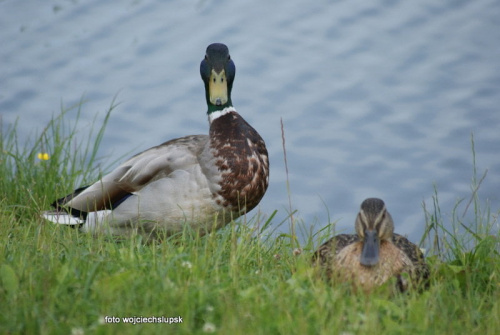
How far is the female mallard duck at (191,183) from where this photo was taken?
16.5ft

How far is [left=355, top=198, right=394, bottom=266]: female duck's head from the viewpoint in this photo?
12.6ft

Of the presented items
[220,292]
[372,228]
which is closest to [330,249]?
[372,228]

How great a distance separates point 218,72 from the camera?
5.30m

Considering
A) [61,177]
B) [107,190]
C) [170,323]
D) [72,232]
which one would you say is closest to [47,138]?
[61,177]

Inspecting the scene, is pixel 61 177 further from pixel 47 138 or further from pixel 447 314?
pixel 447 314

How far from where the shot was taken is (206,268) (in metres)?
3.75

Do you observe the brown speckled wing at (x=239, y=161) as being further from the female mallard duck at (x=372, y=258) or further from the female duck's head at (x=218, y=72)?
the female mallard duck at (x=372, y=258)

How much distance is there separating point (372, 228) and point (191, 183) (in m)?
1.47

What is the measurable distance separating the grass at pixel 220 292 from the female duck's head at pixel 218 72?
115 centimetres

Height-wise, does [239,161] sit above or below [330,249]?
above

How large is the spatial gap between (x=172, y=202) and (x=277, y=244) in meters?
0.68

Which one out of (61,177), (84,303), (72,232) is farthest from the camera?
(61,177)

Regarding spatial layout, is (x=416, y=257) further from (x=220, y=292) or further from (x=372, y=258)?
(x=220, y=292)

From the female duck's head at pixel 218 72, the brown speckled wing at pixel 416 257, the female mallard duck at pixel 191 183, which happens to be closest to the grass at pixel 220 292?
the brown speckled wing at pixel 416 257
